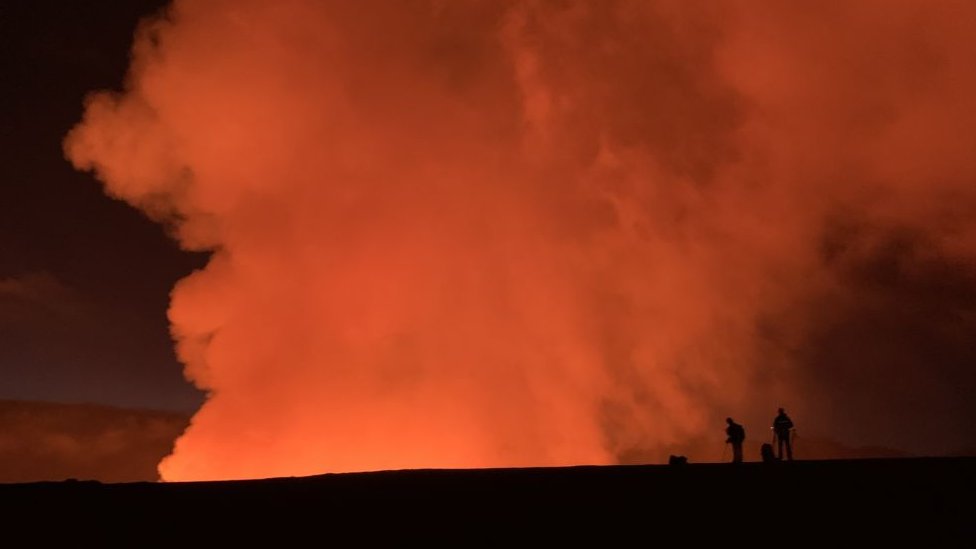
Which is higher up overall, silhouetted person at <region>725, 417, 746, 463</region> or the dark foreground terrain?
silhouetted person at <region>725, 417, 746, 463</region>

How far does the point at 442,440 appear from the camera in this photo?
130 ft

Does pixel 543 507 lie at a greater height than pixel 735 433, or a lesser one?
lesser

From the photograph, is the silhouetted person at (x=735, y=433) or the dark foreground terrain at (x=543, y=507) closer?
the dark foreground terrain at (x=543, y=507)

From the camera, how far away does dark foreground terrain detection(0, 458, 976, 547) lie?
11062 millimetres

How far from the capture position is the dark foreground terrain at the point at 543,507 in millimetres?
11062

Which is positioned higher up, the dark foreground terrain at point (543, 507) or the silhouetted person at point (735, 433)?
the silhouetted person at point (735, 433)

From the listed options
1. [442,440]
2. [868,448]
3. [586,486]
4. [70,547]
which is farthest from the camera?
[868,448]

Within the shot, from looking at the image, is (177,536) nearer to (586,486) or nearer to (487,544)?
(487,544)

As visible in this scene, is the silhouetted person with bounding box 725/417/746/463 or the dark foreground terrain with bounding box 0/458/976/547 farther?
the silhouetted person with bounding box 725/417/746/463

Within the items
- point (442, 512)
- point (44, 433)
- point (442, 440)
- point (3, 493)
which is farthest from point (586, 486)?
point (44, 433)

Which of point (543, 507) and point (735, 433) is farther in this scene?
point (735, 433)

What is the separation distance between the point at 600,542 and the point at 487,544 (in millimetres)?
1459

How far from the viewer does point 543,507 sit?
12336 millimetres

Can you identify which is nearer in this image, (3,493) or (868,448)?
(3,493)
